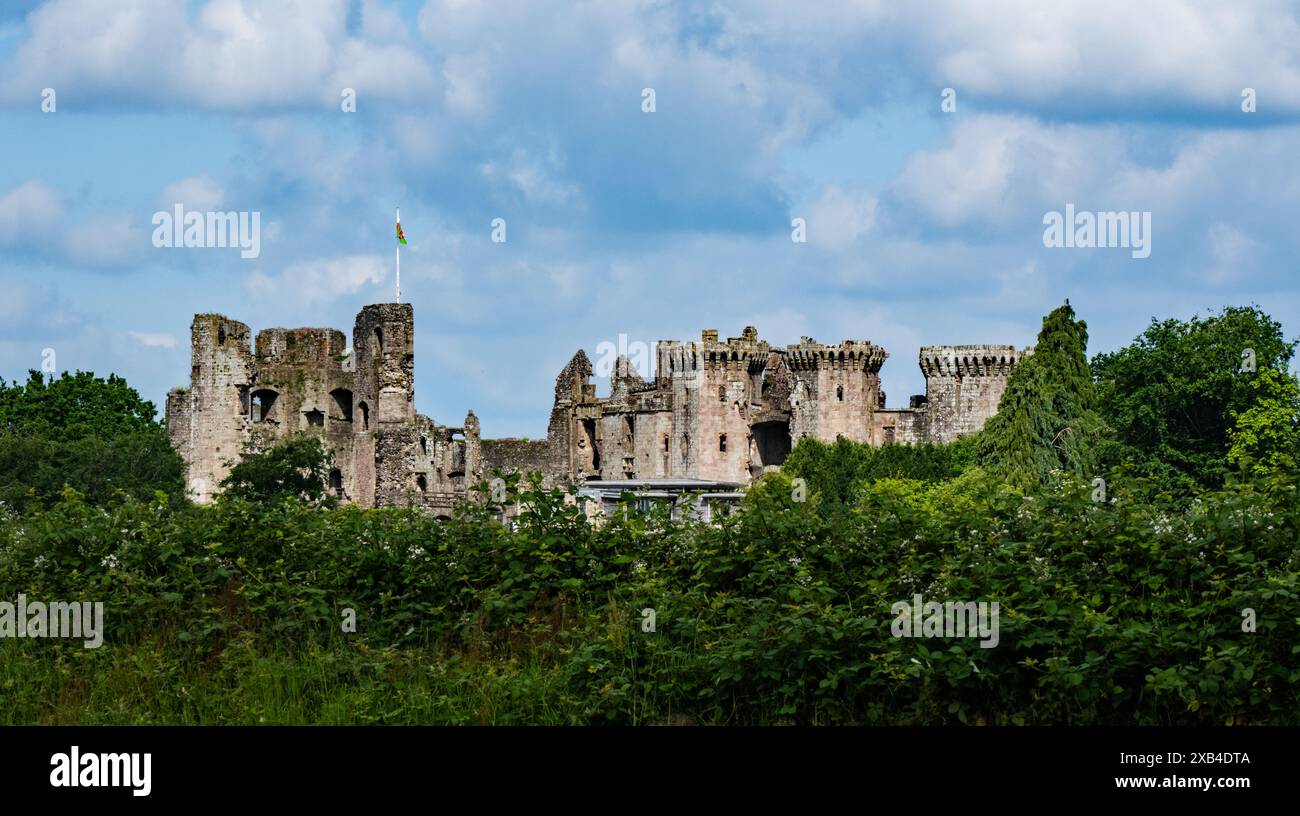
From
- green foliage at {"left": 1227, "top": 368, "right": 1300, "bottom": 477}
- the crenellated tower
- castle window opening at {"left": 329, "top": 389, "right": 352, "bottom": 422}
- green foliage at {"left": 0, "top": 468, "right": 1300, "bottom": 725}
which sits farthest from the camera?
the crenellated tower

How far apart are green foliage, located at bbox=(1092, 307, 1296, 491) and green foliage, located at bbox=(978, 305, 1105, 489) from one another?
5.78 m

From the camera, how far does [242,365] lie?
6638 centimetres

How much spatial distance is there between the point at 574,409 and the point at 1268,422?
29615mm

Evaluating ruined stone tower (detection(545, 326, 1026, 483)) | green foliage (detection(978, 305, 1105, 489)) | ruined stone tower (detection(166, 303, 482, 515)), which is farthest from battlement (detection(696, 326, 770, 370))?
green foliage (detection(978, 305, 1105, 489))

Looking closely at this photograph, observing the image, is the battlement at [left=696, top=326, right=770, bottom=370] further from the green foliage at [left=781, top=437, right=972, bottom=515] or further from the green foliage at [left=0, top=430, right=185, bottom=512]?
the green foliage at [left=0, top=430, right=185, bottom=512]

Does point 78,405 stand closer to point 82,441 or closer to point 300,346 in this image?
point 82,441

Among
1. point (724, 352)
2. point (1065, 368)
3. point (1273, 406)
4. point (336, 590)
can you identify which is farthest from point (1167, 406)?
point (336, 590)

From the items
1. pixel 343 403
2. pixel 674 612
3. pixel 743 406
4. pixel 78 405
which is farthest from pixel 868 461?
pixel 674 612

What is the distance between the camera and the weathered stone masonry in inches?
2557

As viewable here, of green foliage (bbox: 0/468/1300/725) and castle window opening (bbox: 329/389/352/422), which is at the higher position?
castle window opening (bbox: 329/389/352/422)

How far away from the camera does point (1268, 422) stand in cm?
6284
